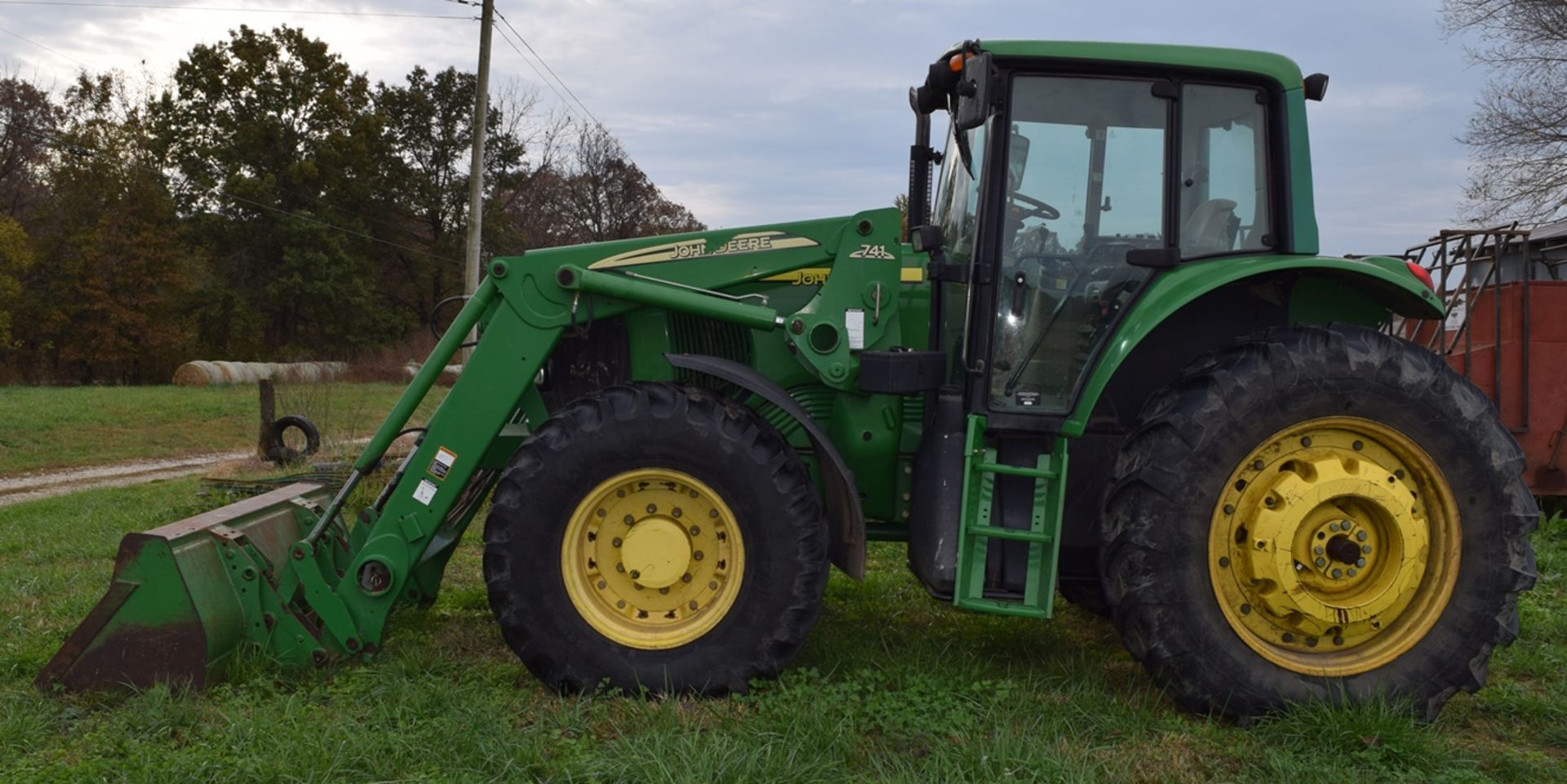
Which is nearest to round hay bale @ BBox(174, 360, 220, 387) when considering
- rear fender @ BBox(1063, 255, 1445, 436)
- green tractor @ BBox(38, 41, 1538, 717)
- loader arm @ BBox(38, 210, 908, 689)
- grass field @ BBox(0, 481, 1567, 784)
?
grass field @ BBox(0, 481, 1567, 784)

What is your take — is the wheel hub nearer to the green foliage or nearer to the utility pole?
the utility pole

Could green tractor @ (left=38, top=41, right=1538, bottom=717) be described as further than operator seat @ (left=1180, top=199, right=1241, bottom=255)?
No

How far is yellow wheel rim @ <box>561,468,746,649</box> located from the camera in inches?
165

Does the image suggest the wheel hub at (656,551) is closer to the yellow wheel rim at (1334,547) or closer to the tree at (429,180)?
the yellow wheel rim at (1334,547)

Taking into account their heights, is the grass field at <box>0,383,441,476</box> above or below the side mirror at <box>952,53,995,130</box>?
below

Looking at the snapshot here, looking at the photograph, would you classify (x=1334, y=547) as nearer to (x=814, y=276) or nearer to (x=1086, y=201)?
(x=1086, y=201)

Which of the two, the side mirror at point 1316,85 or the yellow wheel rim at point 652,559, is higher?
the side mirror at point 1316,85

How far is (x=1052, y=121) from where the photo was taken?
4.26 meters

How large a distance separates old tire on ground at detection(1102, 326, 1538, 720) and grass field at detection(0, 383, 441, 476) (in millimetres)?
10354

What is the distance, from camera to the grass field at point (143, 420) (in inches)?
555

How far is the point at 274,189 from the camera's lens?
35594mm

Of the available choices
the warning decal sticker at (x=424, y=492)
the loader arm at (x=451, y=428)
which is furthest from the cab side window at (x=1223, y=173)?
the warning decal sticker at (x=424, y=492)


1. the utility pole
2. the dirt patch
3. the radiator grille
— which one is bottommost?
the dirt patch

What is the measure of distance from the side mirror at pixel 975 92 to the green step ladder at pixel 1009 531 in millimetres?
1068
